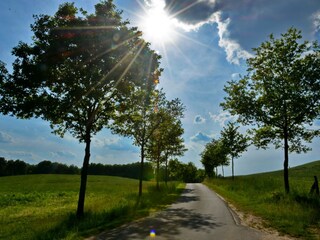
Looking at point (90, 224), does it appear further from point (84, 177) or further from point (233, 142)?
point (233, 142)

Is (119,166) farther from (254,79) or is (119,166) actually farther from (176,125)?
(254,79)

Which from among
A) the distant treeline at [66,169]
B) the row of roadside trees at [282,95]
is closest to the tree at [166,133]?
the row of roadside trees at [282,95]

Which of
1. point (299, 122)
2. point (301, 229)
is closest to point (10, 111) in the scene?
point (301, 229)

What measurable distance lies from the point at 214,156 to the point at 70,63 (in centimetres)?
6023

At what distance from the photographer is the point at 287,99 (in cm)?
2261

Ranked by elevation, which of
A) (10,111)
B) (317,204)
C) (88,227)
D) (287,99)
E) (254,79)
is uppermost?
(254,79)

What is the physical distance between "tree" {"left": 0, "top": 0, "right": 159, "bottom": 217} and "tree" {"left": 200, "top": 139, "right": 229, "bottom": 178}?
4533cm

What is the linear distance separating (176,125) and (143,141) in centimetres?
1061

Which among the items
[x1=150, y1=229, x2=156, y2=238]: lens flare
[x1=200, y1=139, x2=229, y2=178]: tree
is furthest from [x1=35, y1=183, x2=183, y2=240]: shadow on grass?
[x1=200, y1=139, x2=229, y2=178]: tree

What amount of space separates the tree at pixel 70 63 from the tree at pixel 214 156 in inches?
1785

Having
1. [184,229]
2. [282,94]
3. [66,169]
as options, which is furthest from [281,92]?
[66,169]

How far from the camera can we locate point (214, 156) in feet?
237

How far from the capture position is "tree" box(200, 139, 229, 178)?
65.2 m

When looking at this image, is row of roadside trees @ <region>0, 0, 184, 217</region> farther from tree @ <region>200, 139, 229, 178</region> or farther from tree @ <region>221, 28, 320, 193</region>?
tree @ <region>200, 139, 229, 178</region>
